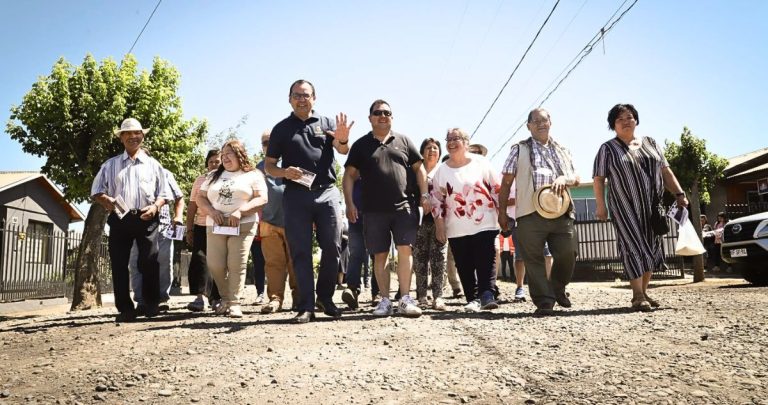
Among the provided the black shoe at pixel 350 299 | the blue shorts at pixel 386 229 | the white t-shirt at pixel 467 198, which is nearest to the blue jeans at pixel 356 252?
the black shoe at pixel 350 299

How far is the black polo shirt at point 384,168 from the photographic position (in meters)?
5.20

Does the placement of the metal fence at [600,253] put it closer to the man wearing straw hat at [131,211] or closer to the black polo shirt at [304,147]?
the black polo shirt at [304,147]

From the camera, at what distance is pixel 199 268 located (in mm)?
6793

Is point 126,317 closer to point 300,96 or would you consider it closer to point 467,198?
point 300,96

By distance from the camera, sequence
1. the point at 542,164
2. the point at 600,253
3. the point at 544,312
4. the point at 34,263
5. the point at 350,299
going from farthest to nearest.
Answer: the point at 600,253 < the point at 34,263 < the point at 350,299 < the point at 542,164 < the point at 544,312

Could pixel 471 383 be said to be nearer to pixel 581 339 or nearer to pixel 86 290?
pixel 581 339

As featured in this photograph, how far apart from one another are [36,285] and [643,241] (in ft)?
41.8

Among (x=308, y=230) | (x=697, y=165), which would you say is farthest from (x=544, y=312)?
(x=697, y=165)

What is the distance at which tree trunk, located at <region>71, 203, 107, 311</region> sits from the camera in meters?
9.50

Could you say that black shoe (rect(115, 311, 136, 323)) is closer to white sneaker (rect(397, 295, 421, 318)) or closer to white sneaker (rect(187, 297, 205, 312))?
white sneaker (rect(187, 297, 205, 312))

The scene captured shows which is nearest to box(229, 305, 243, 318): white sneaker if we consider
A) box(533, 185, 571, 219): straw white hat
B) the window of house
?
box(533, 185, 571, 219): straw white hat

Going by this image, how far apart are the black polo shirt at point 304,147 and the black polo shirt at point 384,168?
0.32m

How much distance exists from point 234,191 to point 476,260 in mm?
2580

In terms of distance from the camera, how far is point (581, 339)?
3.64 meters
